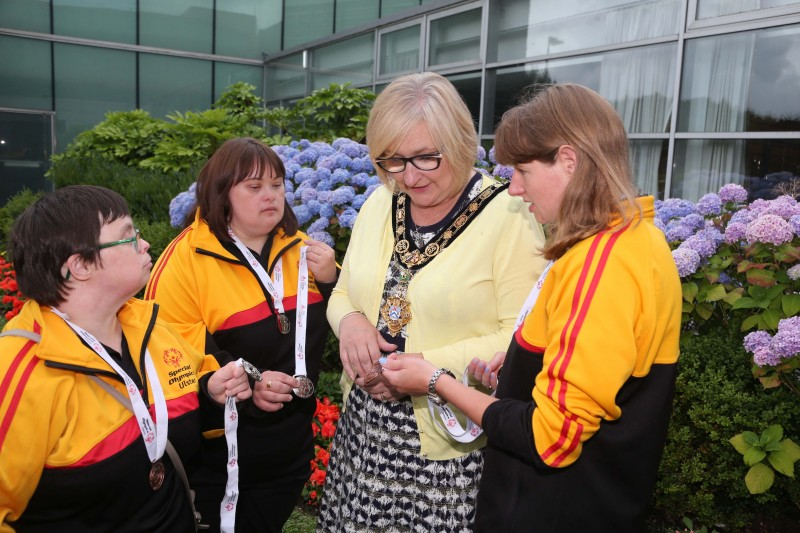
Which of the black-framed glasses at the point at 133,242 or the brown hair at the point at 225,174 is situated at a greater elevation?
the brown hair at the point at 225,174

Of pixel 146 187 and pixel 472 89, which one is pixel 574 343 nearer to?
pixel 146 187

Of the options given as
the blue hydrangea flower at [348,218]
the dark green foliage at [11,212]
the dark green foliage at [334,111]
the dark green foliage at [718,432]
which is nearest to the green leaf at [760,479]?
the dark green foliage at [718,432]

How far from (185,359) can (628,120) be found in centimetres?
798

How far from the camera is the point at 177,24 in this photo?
19672 mm

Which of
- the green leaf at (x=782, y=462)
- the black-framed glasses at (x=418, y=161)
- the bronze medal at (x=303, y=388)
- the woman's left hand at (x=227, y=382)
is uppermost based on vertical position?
the black-framed glasses at (x=418, y=161)

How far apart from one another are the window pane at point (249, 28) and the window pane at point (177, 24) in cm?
43

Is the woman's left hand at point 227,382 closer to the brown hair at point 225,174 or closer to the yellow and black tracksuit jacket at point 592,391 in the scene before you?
the brown hair at point 225,174

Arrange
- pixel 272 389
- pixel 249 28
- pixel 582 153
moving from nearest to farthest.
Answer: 1. pixel 582 153
2. pixel 272 389
3. pixel 249 28

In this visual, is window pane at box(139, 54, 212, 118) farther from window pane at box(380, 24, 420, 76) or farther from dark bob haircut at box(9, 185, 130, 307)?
dark bob haircut at box(9, 185, 130, 307)

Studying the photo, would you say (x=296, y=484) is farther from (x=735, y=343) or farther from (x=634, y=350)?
(x=735, y=343)

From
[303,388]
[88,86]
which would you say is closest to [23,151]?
[88,86]

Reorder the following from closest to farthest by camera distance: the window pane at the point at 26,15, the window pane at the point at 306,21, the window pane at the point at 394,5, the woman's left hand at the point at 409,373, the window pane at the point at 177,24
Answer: the woman's left hand at the point at 409,373 < the window pane at the point at 26,15 < the window pane at the point at 394,5 < the window pane at the point at 177,24 < the window pane at the point at 306,21

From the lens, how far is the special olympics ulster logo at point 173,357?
221cm

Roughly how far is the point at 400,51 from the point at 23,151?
11454 millimetres
